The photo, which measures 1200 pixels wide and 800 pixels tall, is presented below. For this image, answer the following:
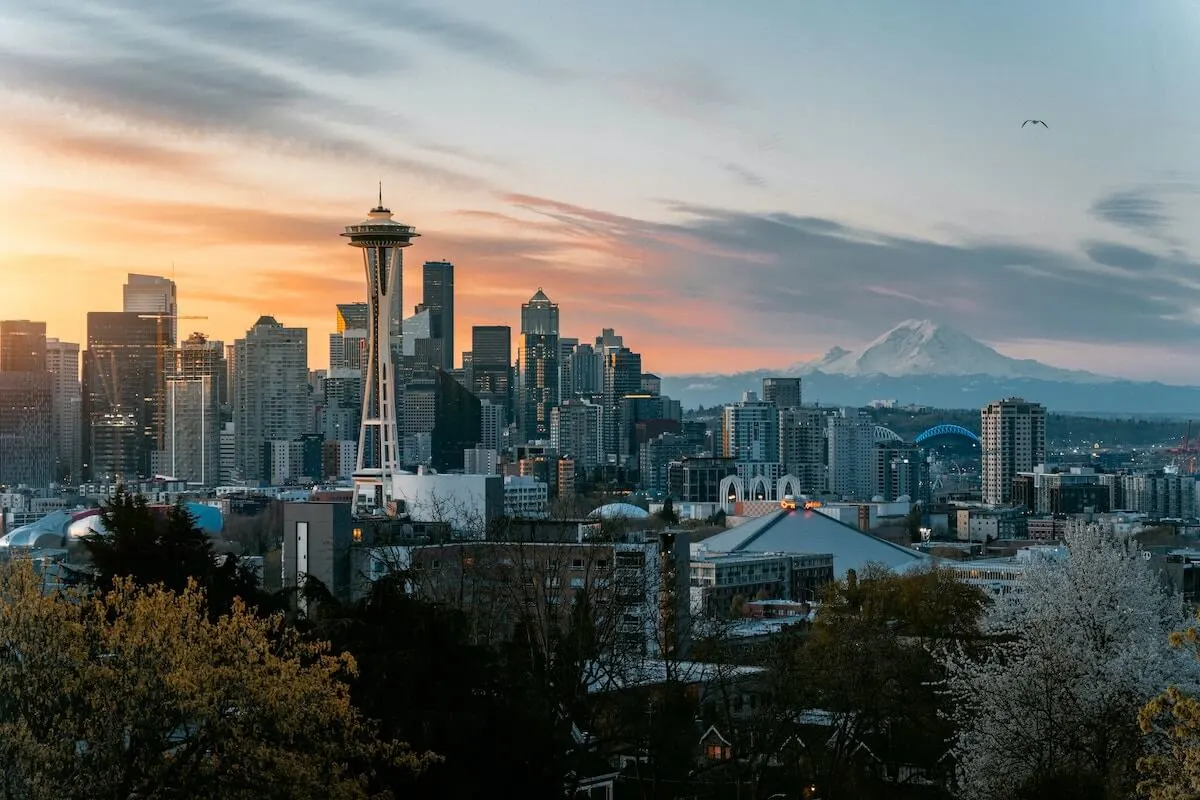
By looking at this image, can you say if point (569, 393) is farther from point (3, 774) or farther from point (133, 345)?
point (3, 774)

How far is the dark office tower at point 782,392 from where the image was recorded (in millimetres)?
110062

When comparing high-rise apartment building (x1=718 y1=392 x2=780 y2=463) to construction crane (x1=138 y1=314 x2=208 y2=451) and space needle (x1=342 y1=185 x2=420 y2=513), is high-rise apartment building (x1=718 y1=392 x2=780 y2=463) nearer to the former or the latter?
construction crane (x1=138 y1=314 x2=208 y2=451)

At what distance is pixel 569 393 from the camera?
112125 mm

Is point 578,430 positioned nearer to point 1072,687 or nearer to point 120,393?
point 120,393

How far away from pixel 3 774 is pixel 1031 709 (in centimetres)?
714

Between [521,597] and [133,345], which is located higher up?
[133,345]

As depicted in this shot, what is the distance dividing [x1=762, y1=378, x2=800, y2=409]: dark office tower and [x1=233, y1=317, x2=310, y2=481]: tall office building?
25401mm

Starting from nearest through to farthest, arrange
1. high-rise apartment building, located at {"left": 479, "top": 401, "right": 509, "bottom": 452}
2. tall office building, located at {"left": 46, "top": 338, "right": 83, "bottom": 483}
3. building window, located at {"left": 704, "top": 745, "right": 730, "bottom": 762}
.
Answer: building window, located at {"left": 704, "top": 745, "right": 730, "bottom": 762}, tall office building, located at {"left": 46, "top": 338, "right": 83, "bottom": 483}, high-rise apartment building, located at {"left": 479, "top": 401, "right": 509, "bottom": 452}

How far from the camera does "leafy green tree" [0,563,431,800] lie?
8648mm

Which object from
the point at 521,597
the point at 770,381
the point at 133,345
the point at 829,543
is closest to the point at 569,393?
the point at 770,381

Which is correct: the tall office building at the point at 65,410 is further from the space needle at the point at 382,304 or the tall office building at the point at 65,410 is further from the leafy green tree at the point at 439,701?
the leafy green tree at the point at 439,701

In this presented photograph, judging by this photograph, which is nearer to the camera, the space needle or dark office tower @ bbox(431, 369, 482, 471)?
the space needle


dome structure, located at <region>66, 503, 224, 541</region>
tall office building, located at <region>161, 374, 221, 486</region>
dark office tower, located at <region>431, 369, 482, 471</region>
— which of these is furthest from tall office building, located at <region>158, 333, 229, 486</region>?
dome structure, located at <region>66, 503, 224, 541</region>

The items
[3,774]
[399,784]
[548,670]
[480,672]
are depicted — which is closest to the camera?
[3,774]
